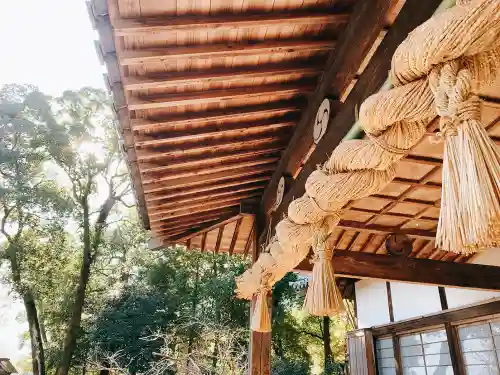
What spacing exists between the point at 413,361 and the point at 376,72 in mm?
3950

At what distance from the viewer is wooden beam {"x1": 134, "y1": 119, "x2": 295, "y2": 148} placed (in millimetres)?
2250

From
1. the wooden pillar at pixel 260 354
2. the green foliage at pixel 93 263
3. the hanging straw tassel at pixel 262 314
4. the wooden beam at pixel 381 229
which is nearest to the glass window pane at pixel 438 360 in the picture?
the wooden beam at pixel 381 229

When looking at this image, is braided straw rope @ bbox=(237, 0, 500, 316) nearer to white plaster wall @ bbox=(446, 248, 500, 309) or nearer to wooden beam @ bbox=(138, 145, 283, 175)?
wooden beam @ bbox=(138, 145, 283, 175)

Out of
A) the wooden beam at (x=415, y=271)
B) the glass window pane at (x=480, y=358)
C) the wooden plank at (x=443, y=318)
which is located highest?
the wooden beam at (x=415, y=271)

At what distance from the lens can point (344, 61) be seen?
185cm

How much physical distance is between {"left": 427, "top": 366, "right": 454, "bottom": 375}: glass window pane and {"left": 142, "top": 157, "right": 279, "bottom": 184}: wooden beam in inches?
110

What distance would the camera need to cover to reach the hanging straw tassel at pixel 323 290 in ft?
5.09

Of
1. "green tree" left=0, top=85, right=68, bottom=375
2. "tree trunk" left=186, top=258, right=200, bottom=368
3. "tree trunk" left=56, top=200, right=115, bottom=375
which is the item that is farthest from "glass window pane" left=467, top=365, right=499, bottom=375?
"green tree" left=0, top=85, right=68, bottom=375

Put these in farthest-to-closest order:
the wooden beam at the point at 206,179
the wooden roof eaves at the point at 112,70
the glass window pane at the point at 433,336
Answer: the glass window pane at the point at 433,336, the wooden beam at the point at 206,179, the wooden roof eaves at the point at 112,70

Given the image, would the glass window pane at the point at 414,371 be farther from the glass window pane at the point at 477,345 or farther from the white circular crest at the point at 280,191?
the white circular crest at the point at 280,191

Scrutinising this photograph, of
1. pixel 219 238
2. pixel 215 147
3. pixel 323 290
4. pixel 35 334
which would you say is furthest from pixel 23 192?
pixel 323 290

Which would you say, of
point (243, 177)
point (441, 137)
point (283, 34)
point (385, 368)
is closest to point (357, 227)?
point (243, 177)

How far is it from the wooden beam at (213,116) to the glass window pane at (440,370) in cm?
316

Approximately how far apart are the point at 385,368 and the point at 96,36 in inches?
191
